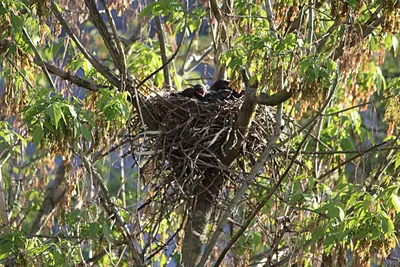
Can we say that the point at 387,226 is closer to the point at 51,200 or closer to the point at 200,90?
the point at 200,90

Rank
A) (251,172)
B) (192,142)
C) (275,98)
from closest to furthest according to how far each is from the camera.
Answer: (275,98) → (251,172) → (192,142)

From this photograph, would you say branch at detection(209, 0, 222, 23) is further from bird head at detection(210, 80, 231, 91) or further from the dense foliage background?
bird head at detection(210, 80, 231, 91)

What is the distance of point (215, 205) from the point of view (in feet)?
19.4

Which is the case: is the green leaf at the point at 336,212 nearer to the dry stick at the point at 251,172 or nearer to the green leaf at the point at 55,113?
the dry stick at the point at 251,172

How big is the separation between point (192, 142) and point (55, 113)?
1.17 m

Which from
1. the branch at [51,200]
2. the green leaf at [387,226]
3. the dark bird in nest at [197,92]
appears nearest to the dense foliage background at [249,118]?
the green leaf at [387,226]

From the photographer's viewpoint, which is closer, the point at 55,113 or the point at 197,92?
the point at 55,113

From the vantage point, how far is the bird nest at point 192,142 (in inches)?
226

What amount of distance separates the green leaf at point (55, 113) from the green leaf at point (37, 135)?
0.29 ft

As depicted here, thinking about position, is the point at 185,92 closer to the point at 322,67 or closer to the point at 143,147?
the point at 143,147

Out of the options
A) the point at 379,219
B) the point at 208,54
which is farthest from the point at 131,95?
the point at 208,54

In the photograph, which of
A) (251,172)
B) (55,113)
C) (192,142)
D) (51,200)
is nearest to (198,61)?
(51,200)

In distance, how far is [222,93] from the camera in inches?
251

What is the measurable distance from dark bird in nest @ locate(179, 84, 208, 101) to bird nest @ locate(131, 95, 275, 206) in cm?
18
